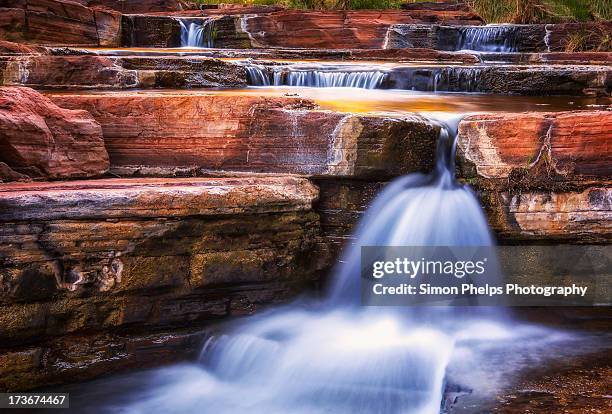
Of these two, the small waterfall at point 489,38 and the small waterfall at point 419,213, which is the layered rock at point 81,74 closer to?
the small waterfall at point 419,213

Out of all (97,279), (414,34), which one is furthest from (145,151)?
(414,34)

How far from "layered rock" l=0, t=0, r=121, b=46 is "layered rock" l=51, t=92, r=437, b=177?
657 centimetres

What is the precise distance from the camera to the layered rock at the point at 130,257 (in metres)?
3.29

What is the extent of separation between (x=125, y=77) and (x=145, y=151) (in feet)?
7.46

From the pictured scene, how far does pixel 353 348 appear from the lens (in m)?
3.93

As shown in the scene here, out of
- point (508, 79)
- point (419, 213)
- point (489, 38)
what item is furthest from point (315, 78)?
point (489, 38)

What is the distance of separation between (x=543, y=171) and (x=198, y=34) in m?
9.05

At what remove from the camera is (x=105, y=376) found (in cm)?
366

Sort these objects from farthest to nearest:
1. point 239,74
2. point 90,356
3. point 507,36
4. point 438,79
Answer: point 507,36
point 438,79
point 239,74
point 90,356

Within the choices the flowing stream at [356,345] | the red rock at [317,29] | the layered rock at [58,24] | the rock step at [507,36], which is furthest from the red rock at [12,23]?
the flowing stream at [356,345]

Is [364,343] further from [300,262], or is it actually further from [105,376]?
[105,376]

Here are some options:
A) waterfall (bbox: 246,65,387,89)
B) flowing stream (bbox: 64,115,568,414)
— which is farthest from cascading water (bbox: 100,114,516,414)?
waterfall (bbox: 246,65,387,89)

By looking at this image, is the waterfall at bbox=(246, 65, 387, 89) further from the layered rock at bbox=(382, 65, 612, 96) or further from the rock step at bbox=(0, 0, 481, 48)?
the rock step at bbox=(0, 0, 481, 48)

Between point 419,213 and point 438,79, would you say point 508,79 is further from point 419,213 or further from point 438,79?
point 419,213
